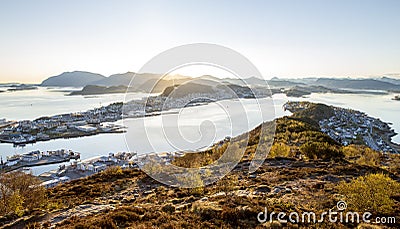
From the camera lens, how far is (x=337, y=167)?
27.4 feet

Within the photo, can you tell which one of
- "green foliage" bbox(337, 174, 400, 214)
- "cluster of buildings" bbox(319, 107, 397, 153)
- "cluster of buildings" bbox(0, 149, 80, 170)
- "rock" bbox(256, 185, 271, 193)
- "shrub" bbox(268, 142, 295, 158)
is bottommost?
"cluster of buildings" bbox(0, 149, 80, 170)

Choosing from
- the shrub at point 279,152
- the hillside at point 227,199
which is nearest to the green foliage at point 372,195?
the hillside at point 227,199

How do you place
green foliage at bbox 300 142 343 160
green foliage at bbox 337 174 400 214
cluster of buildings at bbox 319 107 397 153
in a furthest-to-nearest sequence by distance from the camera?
cluster of buildings at bbox 319 107 397 153, green foliage at bbox 300 142 343 160, green foliage at bbox 337 174 400 214

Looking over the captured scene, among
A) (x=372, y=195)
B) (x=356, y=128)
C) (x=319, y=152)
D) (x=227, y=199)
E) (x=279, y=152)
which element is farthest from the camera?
(x=356, y=128)

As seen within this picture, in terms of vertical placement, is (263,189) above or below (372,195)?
below

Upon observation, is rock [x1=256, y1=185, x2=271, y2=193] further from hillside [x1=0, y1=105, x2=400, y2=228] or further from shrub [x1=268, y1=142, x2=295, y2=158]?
shrub [x1=268, y1=142, x2=295, y2=158]

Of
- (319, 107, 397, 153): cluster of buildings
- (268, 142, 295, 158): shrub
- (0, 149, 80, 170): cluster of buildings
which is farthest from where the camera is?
(319, 107, 397, 153): cluster of buildings

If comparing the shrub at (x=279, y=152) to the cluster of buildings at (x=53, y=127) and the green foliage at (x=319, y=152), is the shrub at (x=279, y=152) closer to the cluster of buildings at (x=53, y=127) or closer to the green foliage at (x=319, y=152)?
the green foliage at (x=319, y=152)

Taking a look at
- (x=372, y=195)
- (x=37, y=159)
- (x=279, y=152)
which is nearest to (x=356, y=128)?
(x=279, y=152)

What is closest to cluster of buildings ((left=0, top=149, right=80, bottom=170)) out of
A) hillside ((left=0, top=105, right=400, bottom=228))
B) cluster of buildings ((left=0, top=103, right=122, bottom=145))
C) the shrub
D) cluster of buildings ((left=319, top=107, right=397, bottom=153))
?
cluster of buildings ((left=0, top=103, right=122, bottom=145))

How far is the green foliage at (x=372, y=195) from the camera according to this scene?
4.59m

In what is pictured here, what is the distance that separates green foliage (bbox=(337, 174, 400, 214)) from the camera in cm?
459

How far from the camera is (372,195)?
4898mm

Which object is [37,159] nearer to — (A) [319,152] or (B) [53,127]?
(B) [53,127]
